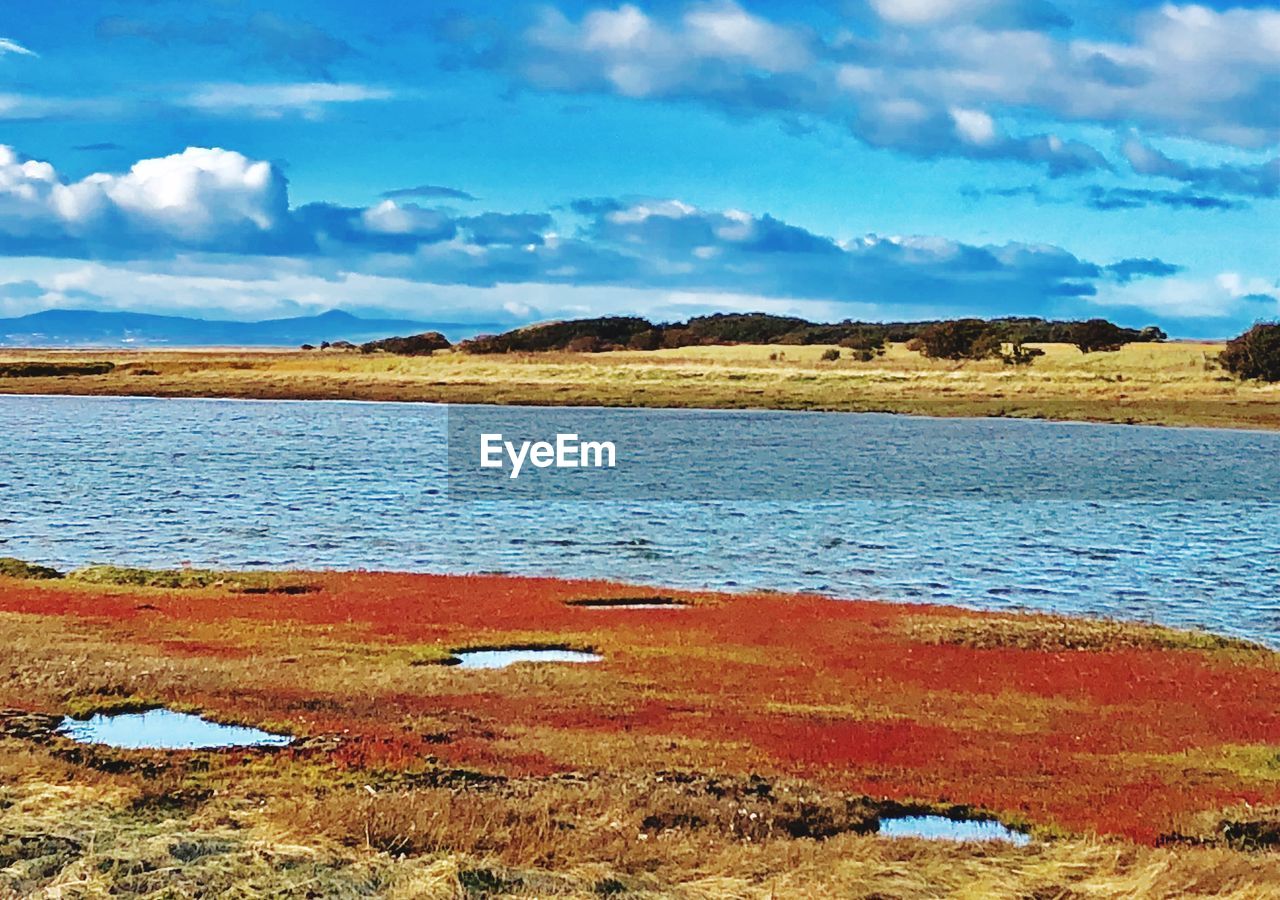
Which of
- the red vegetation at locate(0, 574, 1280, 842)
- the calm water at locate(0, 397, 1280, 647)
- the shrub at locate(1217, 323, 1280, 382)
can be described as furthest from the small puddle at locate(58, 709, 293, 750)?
the shrub at locate(1217, 323, 1280, 382)

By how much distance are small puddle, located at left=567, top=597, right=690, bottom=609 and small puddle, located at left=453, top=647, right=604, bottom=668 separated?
5.59m

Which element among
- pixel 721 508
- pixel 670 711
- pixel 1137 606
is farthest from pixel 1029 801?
pixel 721 508

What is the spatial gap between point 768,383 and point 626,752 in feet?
430

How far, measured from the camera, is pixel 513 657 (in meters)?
28.0

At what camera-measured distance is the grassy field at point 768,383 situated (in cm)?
12375

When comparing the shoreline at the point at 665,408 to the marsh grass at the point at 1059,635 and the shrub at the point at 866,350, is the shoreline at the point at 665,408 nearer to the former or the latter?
the shrub at the point at 866,350

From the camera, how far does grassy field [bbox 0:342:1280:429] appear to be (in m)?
124

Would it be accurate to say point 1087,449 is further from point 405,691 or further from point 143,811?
point 143,811

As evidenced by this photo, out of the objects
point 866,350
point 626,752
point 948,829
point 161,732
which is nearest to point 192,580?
point 161,732

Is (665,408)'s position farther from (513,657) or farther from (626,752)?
(626,752)

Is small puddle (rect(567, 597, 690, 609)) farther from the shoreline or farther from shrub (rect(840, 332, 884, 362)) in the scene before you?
shrub (rect(840, 332, 884, 362))

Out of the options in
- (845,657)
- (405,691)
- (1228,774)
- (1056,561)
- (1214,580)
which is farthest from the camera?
(1056,561)

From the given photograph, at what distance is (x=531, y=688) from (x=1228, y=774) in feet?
35.9

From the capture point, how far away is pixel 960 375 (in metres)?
152
